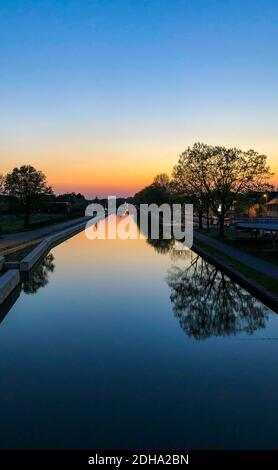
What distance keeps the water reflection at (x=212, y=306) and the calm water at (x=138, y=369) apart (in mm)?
57

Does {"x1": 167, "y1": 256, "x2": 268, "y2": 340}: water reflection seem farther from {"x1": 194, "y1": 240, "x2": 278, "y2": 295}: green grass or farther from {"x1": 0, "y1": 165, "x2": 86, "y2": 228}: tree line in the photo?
{"x1": 0, "y1": 165, "x2": 86, "y2": 228}: tree line

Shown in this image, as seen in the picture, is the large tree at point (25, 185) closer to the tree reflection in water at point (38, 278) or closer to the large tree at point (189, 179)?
the large tree at point (189, 179)

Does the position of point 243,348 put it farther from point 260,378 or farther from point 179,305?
point 179,305

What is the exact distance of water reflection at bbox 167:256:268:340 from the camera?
1334cm

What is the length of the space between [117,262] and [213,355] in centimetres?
1795

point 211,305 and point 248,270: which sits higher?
point 248,270

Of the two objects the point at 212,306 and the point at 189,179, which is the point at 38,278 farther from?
A: the point at 189,179

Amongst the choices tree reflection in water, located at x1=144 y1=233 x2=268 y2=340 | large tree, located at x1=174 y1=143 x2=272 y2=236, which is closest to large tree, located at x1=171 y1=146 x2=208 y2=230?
large tree, located at x1=174 y1=143 x2=272 y2=236

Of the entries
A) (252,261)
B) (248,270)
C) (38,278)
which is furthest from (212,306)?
(38,278)

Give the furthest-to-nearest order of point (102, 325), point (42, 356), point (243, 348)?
1. point (102, 325)
2. point (243, 348)
3. point (42, 356)

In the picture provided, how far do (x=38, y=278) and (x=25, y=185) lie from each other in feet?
127

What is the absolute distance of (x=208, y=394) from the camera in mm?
8391

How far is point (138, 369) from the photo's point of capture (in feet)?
31.8

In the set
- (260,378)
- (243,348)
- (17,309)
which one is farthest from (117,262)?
(260,378)
